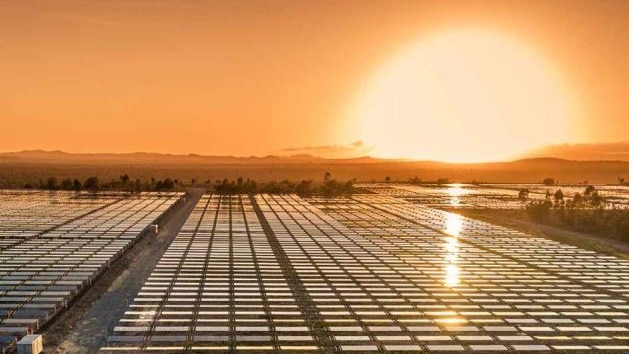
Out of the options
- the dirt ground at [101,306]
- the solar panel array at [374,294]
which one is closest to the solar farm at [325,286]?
the solar panel array at [374,294]

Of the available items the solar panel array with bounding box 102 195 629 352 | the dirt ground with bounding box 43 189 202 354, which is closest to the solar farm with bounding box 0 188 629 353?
the solar panel array with bounding box 102 195 629 352

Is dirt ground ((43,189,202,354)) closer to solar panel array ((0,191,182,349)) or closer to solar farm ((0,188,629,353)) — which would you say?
solar farm ((0,188,629,353))

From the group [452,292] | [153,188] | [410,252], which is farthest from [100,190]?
[452,292]

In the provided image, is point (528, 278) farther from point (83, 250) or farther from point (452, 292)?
point (83, 250)

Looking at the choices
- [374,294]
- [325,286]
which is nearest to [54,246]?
[325,286]

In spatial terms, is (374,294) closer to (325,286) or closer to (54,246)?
(325,286)

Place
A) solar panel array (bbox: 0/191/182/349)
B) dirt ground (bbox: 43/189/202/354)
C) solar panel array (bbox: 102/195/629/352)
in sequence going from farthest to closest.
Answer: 1. solar panel array (bbox: 0/191/182/349)
2. solar panel array (bbox: 102/195/629/352)
3. dirt ground (bbox: 43/189/202/354)
